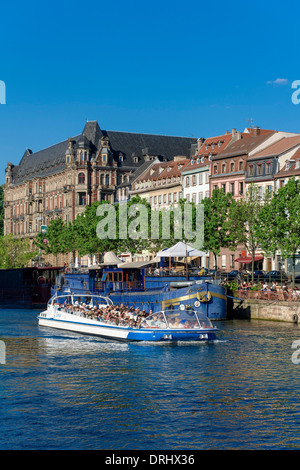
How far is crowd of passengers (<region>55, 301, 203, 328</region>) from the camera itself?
54656 millimetres

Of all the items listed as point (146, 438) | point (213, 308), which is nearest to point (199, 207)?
point (213, 308)

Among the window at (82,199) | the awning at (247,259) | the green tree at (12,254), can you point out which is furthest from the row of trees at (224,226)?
the window at (82,199)

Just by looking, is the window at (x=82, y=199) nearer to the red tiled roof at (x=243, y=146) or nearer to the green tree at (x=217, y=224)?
the red tiled roof at (x=243, y=146)

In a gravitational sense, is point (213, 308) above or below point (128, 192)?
below

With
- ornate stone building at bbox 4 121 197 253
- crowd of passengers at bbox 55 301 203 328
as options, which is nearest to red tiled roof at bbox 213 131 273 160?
ornate stone building at bbox 4 121 197 253

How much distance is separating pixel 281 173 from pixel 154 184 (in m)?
41.6

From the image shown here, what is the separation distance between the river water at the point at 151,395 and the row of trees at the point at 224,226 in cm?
2197

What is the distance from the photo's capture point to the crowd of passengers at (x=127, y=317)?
179 feet

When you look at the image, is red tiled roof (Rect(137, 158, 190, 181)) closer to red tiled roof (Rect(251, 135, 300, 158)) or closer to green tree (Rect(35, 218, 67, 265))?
green tree (Rect(35, 218, 67, 265))

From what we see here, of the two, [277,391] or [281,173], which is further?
[281,173]

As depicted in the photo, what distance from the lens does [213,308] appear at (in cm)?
7075

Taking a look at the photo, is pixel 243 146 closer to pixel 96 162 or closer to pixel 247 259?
pixel 247 259

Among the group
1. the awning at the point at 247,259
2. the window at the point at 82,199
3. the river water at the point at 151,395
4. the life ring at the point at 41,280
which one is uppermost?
the window at the point at 82,199

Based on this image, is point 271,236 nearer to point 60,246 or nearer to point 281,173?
point 281,173
